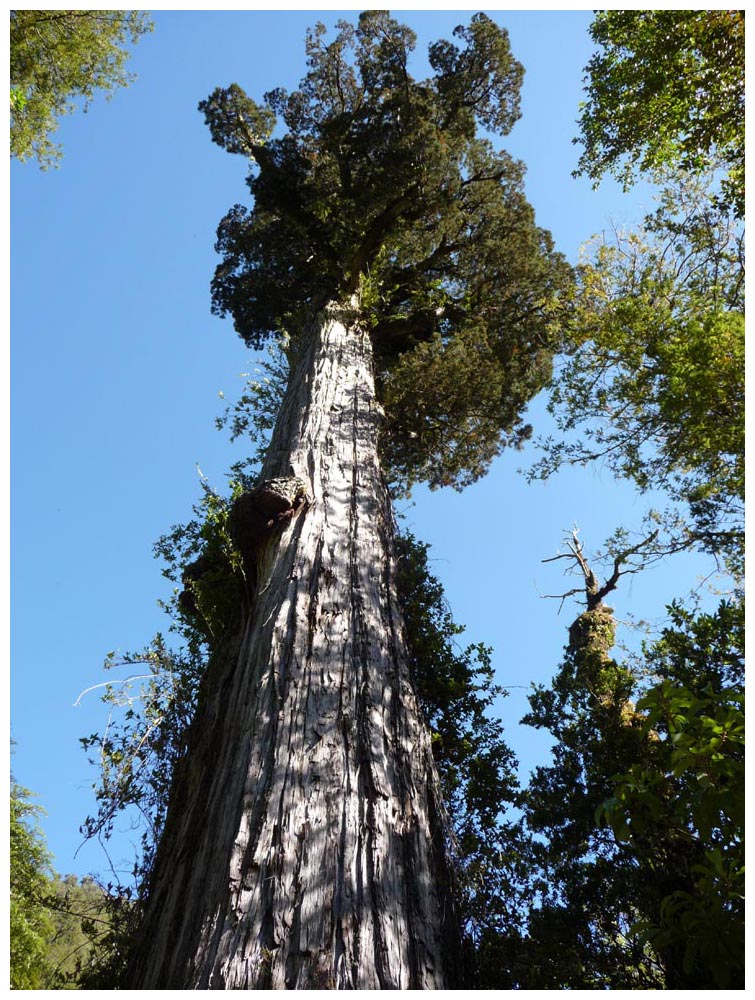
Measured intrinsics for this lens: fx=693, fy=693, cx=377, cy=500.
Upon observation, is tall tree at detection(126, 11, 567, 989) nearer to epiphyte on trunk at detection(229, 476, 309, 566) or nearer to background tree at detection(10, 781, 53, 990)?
epiphyte on trunk at detection(229, 476, 309, 566)

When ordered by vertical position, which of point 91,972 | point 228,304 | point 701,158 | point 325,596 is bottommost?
point 91,972

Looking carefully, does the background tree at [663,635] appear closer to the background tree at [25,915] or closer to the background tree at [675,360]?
the background tree at [675,360]

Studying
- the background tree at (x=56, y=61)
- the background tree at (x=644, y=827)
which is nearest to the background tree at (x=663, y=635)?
the background tree at (x=644, y=827)

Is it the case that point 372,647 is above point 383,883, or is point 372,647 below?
above

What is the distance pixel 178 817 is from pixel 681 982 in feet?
9.15

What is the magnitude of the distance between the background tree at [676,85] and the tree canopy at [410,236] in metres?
2.24

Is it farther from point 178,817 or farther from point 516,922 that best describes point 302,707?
point 516,922

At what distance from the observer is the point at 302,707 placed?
3.14 meters

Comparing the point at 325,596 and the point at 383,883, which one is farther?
the point at 325,596

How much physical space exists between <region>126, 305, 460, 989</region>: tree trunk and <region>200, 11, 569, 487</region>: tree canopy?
13.2 feet

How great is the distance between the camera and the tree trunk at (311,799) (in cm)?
233

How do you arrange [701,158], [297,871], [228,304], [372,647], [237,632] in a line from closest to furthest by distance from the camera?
1. [297,871]
2. [372,647]
3. [237,632]
4. [701,158]
5. [228,304]

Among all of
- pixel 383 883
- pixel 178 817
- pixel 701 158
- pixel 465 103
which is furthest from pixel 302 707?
pixel 465 103

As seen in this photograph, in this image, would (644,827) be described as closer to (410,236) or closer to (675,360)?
(675,360)
